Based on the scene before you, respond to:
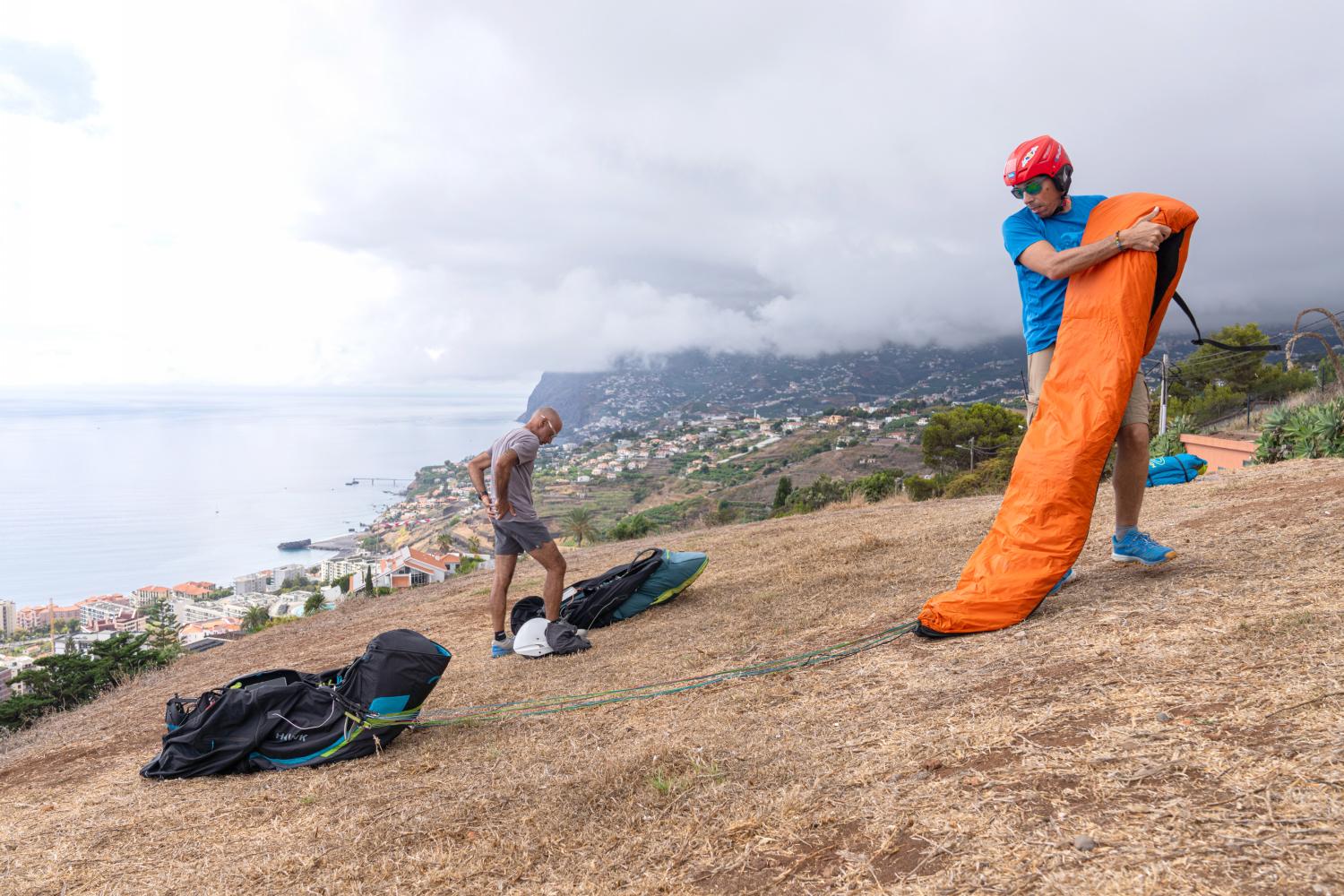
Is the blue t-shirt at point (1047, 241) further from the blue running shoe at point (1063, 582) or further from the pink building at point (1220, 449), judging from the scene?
the pink building at point (1220, 449)

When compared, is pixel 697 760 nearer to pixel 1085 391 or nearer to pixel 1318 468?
pixel 1085 391

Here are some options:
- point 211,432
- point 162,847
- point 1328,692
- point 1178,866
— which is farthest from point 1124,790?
point 211,432

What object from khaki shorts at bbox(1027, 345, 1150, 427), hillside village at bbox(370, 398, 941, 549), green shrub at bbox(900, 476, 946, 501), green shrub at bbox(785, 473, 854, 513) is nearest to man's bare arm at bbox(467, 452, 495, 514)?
khaki shorts at bbox(1027, 345, 1150, 427)

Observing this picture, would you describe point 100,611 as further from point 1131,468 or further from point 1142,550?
point 1131,468

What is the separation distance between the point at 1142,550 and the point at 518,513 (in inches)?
166

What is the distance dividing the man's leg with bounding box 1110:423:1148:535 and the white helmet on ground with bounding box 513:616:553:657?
13.3ft

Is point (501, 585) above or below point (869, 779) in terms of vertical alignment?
below

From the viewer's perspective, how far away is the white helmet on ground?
225 inches

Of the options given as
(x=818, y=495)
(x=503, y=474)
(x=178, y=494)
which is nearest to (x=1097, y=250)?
(x=503, y=474)

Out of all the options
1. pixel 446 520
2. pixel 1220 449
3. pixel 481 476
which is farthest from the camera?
pixel 446 520

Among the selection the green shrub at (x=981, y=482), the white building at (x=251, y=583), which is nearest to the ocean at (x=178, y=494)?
the white building at (x=251, y=583)

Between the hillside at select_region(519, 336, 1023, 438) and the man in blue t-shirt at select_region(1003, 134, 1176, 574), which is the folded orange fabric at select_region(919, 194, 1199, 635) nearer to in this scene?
the man in blue t-shirt at select_region(1003, 134, 1176, 574)

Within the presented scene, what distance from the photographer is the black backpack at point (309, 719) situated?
396 cm

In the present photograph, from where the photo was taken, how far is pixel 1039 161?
3.75m
